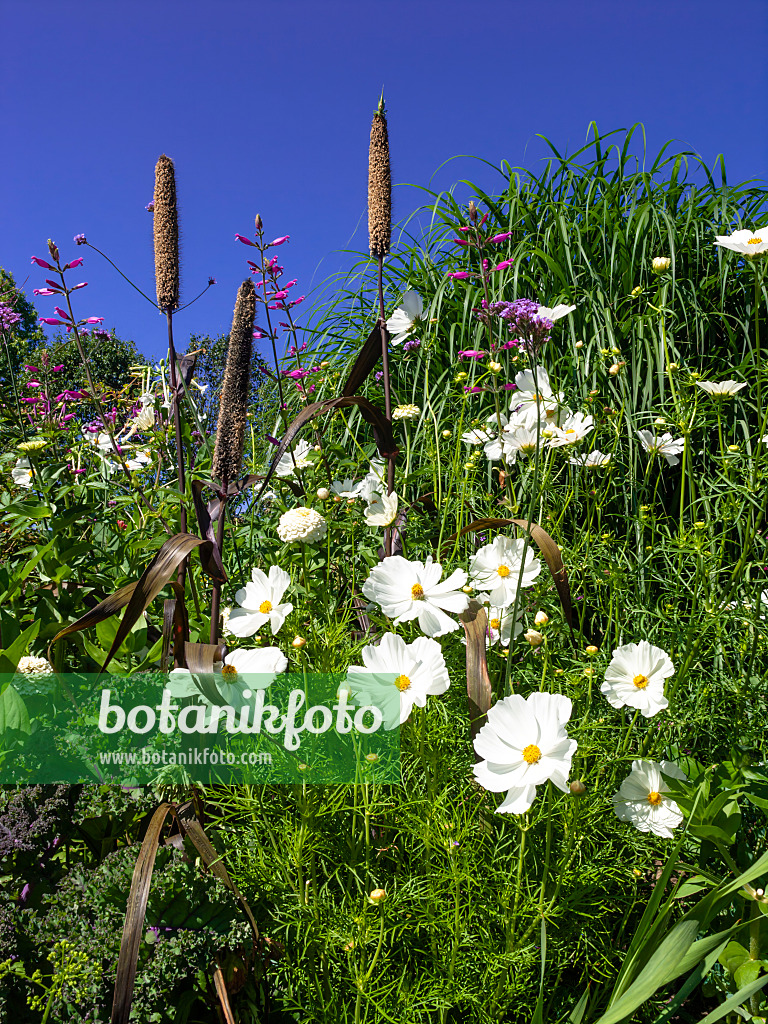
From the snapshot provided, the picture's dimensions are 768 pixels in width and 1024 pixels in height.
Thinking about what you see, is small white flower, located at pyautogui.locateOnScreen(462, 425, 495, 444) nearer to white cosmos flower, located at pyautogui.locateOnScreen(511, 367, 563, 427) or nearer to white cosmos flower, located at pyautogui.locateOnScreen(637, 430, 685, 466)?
white cosmos flower, located at pyautogui.locateOnScreen(511, 367, 563, 427)

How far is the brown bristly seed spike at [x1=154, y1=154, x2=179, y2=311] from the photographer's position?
145 cm

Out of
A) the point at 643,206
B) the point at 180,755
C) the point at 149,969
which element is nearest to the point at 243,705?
the point at 180,755

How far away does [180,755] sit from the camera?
128 cm

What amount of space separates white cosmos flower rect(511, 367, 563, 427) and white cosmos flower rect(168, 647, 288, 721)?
731 millimetres

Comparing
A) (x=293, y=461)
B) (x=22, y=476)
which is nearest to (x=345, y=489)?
(x=293, y=461)

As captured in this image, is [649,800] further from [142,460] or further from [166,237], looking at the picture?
[142,460]

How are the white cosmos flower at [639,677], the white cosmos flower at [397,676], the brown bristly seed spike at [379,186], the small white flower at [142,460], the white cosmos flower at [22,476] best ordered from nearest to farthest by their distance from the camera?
the white cosmos flower at [397,676] < the white cosmos flower at [639,677] < the brown bristly seed spike at [379,186] < the white cosmos flower at [22,476] < the small white flower at [142,460]

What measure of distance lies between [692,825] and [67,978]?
981 millimetres

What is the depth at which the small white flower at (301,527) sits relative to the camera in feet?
4.40

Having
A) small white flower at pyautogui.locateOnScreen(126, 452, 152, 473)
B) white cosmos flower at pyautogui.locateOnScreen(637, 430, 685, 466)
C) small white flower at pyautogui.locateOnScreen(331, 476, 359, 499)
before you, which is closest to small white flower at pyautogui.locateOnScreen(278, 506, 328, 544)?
small white flower at pyautogui.locateOnScreen(331, 476, 359, 499)

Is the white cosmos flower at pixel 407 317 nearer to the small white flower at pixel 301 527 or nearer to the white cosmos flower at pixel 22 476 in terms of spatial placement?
the small white flower at pixel 301 527

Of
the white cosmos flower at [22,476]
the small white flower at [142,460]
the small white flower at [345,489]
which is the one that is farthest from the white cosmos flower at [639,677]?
the white cosmos flower at [22,476]

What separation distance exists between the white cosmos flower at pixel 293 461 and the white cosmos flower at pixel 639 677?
37.3 inches

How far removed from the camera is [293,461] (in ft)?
6.00
